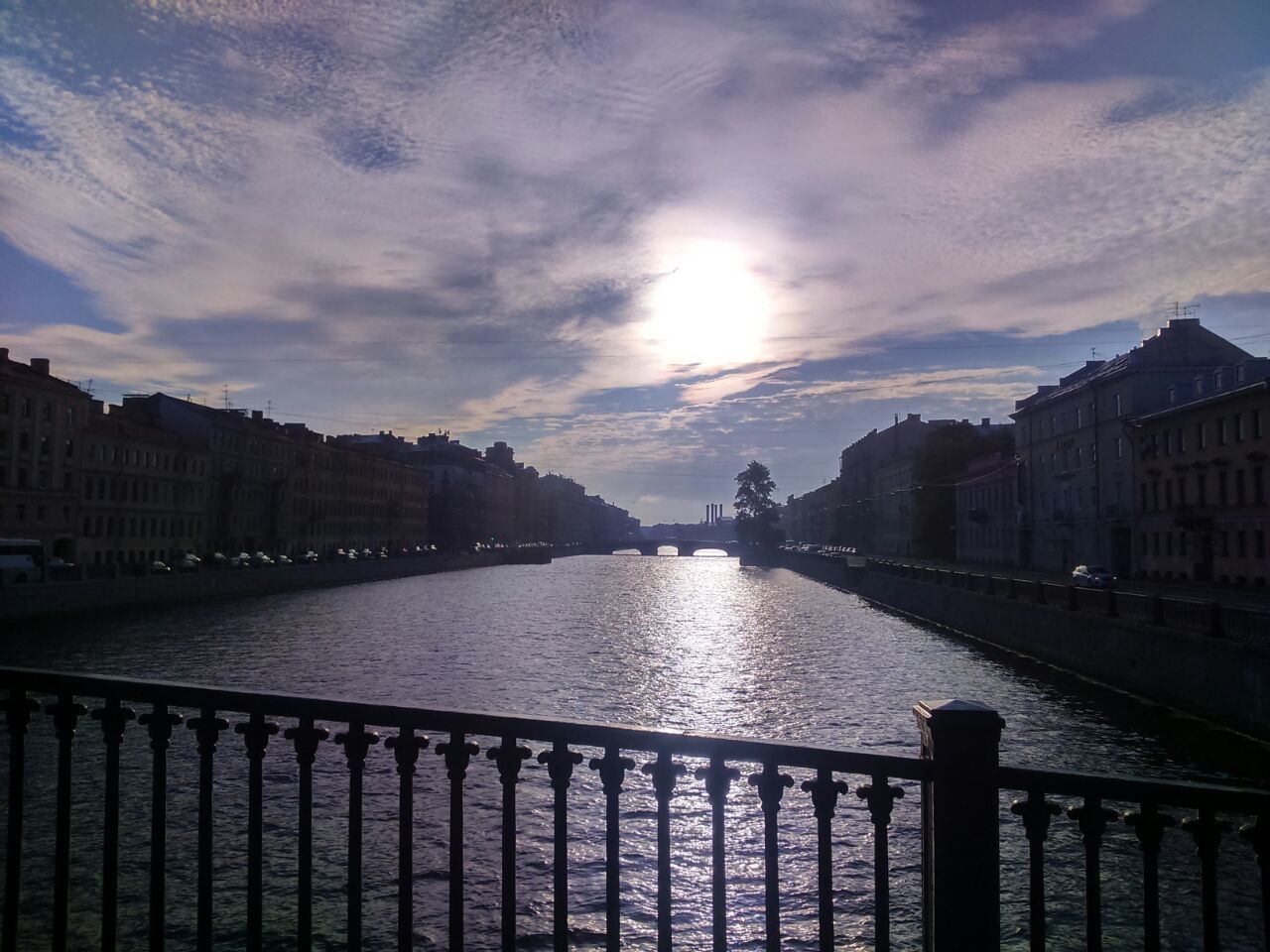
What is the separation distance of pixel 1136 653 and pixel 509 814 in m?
24.7

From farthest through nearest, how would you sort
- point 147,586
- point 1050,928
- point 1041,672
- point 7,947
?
point 147,586
point 1041,672
point 1050,928
point 7,947

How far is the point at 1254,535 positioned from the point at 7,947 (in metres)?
44.9

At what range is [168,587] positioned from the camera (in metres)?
52.6

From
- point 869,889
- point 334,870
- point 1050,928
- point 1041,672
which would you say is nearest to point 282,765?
point 334,870

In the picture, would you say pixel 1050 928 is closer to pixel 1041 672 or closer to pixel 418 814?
pixel 418 814

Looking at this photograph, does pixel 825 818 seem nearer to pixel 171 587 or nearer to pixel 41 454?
pixel 171 587

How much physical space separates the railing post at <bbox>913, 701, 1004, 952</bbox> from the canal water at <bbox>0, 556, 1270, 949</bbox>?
255 inches

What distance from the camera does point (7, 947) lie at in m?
4.60

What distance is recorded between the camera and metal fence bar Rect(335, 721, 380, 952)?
412cm

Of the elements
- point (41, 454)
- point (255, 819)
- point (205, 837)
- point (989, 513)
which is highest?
point (41, 454)

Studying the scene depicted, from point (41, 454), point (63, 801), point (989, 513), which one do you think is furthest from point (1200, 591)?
point (41, 454)

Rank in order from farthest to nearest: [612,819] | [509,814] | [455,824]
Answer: [455,824] → [509,814] → [612,819]

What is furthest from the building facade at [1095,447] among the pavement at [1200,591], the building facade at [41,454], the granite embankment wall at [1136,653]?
the building facade at [41,454]

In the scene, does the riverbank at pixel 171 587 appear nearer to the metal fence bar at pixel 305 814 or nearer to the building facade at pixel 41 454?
the building facade at pixel 41 454
